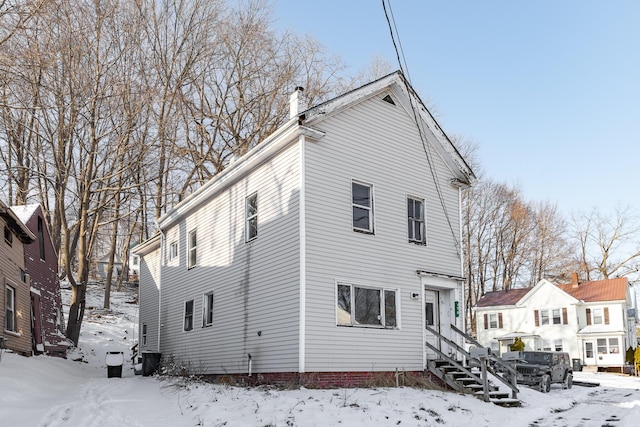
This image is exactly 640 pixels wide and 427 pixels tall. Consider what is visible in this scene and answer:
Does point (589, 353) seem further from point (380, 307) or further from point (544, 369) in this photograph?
point (380, 307)

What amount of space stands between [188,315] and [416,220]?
8.75 m

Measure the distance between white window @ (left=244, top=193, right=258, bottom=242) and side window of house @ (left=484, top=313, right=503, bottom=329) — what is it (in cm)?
3613

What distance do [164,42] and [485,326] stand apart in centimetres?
3436

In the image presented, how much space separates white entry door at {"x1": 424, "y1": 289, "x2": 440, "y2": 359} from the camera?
1659 centimetres

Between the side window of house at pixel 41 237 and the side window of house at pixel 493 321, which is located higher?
the side window of house at pixel 41 237

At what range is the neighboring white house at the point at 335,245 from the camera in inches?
558

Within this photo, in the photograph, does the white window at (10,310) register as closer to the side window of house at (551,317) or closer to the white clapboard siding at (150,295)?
the white clapboard siding at (150,295)

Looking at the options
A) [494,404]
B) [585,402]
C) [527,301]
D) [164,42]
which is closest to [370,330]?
[494,404]

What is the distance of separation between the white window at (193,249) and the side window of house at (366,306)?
749 cm

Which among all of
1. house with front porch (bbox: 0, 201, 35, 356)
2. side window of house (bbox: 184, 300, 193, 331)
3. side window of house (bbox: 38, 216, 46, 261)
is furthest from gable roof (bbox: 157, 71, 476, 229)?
side window of house (bbox: 38, 216, 46, 261)

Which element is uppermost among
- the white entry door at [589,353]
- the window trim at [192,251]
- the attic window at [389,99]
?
the attic window at [389,99]

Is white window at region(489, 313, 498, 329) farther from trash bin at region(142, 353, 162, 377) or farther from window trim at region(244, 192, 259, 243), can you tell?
window trim at region(244, 192, 259, 243)

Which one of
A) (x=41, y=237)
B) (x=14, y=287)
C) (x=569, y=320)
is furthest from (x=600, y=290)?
(x=14, y=287)

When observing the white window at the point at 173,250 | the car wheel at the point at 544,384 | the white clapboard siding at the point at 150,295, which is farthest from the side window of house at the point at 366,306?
the white clapboard siding at the point at 150,295
